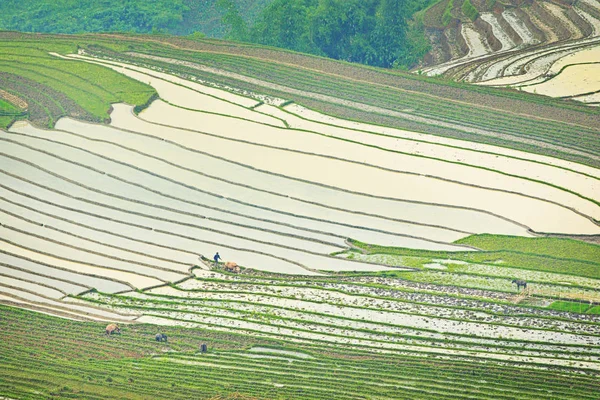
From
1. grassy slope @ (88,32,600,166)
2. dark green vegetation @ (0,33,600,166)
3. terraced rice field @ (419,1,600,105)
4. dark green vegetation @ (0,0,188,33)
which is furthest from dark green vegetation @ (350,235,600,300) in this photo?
dark green vegetation @ (0,0,188,33)

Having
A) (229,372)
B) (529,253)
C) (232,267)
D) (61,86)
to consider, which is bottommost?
(229,372)

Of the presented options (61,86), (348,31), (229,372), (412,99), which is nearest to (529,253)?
Result: (229,372)

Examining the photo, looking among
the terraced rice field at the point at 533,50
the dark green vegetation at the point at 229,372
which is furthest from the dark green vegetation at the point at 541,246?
the terraced rice field at the point at 533,50

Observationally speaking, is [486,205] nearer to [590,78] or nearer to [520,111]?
[520,111]

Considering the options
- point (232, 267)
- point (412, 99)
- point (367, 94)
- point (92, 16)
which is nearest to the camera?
point (232, 267)

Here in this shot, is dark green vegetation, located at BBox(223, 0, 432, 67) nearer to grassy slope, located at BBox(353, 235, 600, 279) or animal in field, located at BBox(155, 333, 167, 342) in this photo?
grassy slope, located at BBox(353, 235, 600, 279)

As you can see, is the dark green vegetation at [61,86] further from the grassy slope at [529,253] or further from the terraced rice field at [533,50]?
the grassy slope at [529,253]

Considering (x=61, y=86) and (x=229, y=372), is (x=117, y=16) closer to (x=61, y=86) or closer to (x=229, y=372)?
(x=61, y=86)
